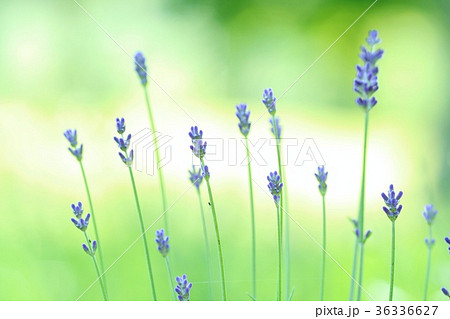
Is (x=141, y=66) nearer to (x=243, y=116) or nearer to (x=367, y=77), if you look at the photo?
(x=243, y=116)

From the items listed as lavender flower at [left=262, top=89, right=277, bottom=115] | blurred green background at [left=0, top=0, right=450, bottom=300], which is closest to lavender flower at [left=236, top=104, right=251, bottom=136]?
lavender flower at [left=262, top=89, right=277, bottom=115]

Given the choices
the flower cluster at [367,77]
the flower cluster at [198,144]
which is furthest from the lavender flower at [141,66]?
the flower cluster at [367,77]

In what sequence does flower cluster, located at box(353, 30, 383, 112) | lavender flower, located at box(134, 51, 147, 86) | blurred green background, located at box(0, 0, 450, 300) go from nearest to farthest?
flower cluster, located at box(353, 30, 383, 112) < lavender flower, located at box(134, 51, 147, 86) < blurred green background, located at box(0, 0, 450, 300)

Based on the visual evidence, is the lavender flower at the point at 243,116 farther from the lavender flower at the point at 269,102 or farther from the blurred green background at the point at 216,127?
the blurred green background at the point at 216,127

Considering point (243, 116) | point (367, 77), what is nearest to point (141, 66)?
point (243, 116)

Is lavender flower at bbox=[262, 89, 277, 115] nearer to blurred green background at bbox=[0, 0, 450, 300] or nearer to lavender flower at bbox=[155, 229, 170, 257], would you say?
lavender flower at bbox=[155, 229, 170, 257]

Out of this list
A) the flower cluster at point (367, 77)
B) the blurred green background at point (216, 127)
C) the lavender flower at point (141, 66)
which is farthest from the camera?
the blurred green background at point (216, 127)

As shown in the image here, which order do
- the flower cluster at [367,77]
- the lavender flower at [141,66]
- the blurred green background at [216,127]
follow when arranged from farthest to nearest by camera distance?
the blurred green background at [216,127]
the lavender flower at [141,66]
the flower cluster at [367,77]

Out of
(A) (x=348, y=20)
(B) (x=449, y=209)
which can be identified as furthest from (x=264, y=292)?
(A) (x=348, y=20)

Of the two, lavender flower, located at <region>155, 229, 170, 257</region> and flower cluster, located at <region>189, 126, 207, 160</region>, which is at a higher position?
flower cluster, located at <region>189, 126, 207, 160</region>
